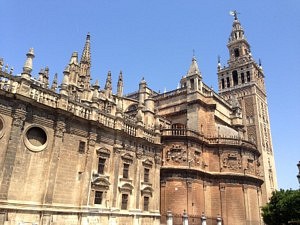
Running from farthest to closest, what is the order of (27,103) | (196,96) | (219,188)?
(196,96) < (219,188) < (27,103)

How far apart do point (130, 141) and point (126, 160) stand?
177 cm

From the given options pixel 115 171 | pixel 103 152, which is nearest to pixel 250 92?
pixel 115 171

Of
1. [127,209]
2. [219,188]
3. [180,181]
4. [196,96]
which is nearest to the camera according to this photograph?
[127,209]

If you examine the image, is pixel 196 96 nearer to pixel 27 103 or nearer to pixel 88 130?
pixel 88 130

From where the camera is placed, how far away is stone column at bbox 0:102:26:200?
1576cm

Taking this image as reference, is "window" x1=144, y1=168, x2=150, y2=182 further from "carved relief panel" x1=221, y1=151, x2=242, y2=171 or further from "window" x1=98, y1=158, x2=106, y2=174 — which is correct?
"carved relief panel" x1=221, y1=151, x2=242, y2=171

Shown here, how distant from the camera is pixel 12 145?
54.3 feet

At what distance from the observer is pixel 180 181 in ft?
100

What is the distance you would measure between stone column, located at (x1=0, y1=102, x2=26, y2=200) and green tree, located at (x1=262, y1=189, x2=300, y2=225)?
75.3 feet

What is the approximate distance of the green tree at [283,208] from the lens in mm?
25258

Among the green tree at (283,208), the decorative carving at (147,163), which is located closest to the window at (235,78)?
the green tree at (283,208)

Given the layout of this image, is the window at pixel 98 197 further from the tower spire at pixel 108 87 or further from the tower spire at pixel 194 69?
the tower spire at pixel 194 69

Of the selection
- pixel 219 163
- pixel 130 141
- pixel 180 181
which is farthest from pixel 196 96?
pixel 130 141

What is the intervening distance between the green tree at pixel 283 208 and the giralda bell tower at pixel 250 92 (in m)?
27.3
